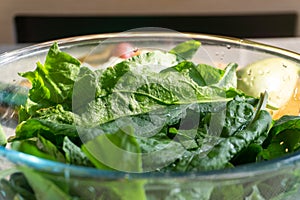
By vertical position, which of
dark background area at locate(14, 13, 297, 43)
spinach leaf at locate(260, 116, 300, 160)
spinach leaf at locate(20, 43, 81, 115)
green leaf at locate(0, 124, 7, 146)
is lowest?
dark background area at locate(14, 13, 297, 43)

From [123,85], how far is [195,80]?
10cm

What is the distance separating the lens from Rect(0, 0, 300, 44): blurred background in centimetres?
220

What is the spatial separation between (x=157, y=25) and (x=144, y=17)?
0.20 ft

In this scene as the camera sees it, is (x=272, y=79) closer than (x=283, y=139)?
No

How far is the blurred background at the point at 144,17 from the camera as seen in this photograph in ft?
7.20

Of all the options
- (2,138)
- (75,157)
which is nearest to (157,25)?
(2,138)

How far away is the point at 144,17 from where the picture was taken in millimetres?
2217

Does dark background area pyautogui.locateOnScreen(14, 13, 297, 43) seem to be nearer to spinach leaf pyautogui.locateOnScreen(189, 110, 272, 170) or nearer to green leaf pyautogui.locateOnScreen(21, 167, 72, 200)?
spinach leaf pyautogui.locateOnScreen(189, 110, 272, 170)

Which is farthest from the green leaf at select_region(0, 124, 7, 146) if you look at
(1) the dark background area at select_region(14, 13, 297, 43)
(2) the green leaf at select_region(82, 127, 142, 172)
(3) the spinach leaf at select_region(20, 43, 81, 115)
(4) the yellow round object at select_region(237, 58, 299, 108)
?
(1) the dark background area at select_region(14, 13, 297, 43)

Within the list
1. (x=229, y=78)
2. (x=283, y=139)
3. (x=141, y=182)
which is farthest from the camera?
(x=229, y=78)

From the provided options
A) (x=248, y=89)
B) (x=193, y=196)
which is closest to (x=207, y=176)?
(x=193, y=196)

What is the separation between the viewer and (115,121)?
53 centimetres

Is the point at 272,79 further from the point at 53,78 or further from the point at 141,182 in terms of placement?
the point at 141,182

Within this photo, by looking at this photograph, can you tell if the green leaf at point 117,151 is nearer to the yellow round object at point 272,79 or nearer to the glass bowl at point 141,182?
the glass bowl at point 141,182
